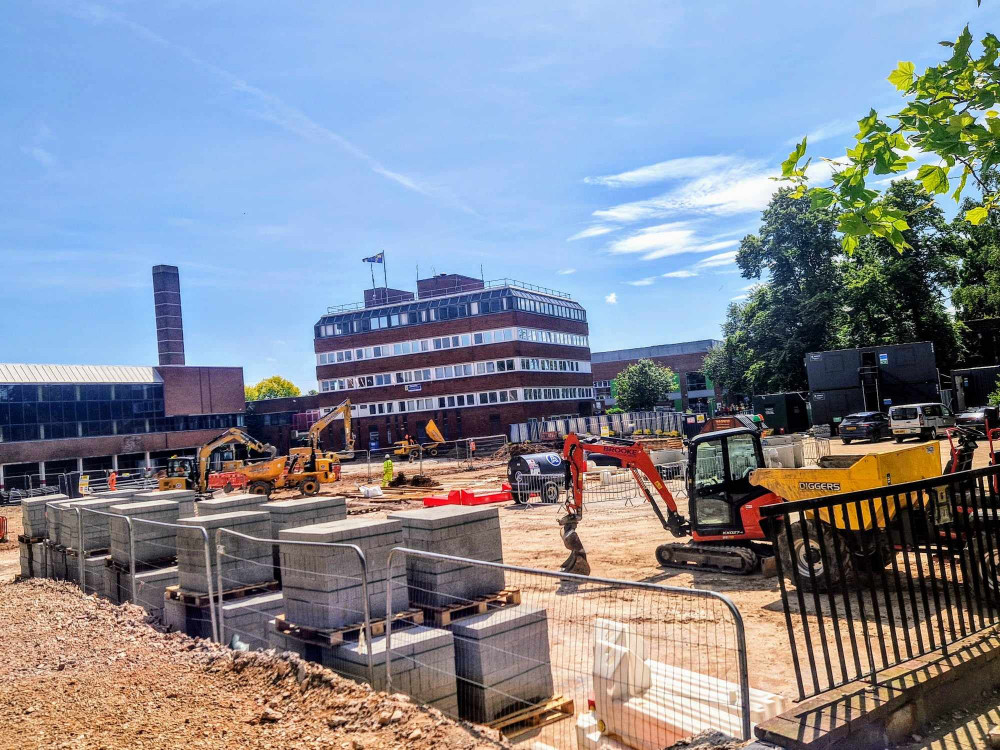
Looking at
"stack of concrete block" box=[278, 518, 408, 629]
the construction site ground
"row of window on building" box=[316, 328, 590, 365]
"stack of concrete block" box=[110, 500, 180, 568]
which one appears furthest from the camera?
"row of window on building" box=[316, 328, 590, 365]

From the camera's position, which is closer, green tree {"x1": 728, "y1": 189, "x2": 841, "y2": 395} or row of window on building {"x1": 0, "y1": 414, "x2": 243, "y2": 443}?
green tree {"x1": 728, "y1": 189, "x2": 841, "y2": 395}

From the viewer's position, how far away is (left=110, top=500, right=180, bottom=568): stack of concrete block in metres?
10.5

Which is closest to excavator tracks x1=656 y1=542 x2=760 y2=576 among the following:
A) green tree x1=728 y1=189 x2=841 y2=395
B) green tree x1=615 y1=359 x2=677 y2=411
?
green tree x1=728 y1=189 x2=841 y2=395

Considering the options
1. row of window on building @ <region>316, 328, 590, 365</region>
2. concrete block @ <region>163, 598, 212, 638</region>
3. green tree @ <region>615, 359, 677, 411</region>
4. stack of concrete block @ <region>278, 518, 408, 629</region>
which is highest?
row of window on building @ <region>316, 328, 590, 365</region>

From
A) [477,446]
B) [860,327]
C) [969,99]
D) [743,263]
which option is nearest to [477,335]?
[477,446]

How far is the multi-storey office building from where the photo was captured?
61531mm

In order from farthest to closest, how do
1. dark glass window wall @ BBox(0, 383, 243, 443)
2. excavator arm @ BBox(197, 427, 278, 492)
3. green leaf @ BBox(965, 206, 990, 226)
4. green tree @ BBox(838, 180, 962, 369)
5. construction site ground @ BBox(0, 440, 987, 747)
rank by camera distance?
dark glass window wall @ BBox(0, 383, 243, 443), green tree @ BBox(838, 180, 962, 369), excavator arm @ BBox(197, 427, 278, 492), green leaf @ BBox(965, 206, 990, 226), construction site ground @ BBox(0, 440, 987, 747)

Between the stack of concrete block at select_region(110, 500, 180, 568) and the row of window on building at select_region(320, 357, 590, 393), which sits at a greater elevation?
the row of window on building at select_region(320, 357, 590, 393)

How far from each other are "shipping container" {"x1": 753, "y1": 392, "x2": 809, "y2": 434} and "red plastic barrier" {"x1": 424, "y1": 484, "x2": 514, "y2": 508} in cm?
2409

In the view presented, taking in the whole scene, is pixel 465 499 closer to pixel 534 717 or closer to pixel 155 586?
pixel 155 586

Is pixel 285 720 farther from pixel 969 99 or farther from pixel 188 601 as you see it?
pixel 969 99

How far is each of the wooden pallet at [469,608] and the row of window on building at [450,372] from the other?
177 ft

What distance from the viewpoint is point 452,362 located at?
6344cm

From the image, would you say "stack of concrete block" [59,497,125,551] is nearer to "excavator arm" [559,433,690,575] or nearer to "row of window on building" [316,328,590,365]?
"excavator arm" [559,433,690,575]
